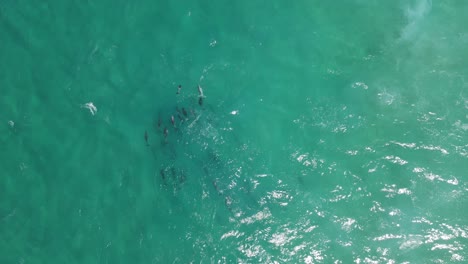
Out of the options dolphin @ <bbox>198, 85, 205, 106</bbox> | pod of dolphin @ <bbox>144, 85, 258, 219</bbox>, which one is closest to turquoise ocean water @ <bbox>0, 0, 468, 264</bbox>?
pod of dolphin @ <bbox>144, 85, 258, 219</bbox>

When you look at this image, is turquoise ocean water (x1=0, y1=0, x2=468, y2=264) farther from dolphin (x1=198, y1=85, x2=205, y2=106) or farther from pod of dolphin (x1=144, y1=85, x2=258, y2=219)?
dolphin (x1=198, y1=85, x2=205, y2=106)

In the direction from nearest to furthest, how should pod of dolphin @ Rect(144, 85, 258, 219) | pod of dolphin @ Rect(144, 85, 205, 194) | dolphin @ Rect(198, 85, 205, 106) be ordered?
pod of dolphin @ Rect(144, 85, 258, 219) → pod of dolphin @ Rect(144, 85, 205, 194) → dolphin @ Rect(198, 85, 205, 106)

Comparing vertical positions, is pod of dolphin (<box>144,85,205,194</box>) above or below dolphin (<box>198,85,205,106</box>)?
below

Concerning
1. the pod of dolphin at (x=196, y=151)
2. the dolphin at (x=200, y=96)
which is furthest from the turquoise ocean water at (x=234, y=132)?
the dolphin at (x=200, y=96)

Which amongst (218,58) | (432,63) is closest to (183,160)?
Answer: (218,58)

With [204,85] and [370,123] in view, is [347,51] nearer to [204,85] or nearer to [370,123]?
[370,123]

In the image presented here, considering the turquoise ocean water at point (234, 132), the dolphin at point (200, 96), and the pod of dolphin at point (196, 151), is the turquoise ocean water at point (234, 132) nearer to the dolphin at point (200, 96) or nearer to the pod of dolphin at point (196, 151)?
the pod of dolphin at point (196, 151)

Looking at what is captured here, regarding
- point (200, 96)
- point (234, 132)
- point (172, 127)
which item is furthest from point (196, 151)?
point (200, 96)

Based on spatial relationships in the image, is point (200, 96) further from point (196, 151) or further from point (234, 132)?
point (196, 151)
